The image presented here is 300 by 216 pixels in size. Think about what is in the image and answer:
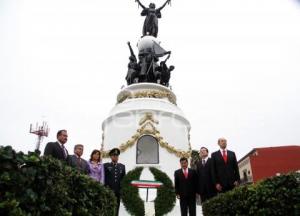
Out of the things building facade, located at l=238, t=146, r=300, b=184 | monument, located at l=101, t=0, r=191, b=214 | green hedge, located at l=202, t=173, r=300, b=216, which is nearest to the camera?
green hedge, located at l=202, t=173, r=300, b=216

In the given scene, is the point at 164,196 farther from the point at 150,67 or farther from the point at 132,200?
the point at 150,67

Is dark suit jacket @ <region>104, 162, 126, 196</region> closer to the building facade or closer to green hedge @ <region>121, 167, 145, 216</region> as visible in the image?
green hedge @ <region>121, 167, 145, 216</region>

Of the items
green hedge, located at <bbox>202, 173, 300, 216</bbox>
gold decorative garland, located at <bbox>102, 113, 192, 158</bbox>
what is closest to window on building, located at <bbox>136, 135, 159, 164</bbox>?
gold decorative garland, located at <bbox>102, 113, 192, 158</bbox>

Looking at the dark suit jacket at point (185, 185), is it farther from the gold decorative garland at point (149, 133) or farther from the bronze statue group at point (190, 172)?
the gold decorative garland at point (149, 133)

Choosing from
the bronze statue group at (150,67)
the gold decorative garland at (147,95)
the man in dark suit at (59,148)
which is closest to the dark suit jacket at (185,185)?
the man in dark suit at (59,148)

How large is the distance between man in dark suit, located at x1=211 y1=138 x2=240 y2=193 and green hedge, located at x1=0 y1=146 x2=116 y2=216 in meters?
3.49

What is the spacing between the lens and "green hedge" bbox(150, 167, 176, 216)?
41.0 feet

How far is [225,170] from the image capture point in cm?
687

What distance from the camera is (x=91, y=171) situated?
275 inches

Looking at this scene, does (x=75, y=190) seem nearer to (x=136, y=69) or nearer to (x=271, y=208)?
(x=271, y=208)

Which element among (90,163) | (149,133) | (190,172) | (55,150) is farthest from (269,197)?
(149,133)

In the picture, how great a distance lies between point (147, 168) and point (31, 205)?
441 inches

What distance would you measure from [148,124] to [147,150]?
1951 millimetres

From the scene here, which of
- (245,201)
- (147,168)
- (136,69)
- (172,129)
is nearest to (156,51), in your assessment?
(136,69)
